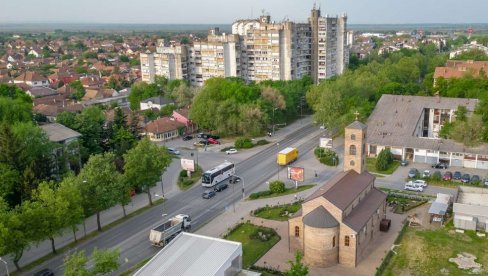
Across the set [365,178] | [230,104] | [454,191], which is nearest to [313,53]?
[230,104]

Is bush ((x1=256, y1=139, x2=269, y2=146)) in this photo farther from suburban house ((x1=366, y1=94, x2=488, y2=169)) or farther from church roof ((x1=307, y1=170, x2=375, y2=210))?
church roof ((x1=307, y1=170, x2=375, y2=210))

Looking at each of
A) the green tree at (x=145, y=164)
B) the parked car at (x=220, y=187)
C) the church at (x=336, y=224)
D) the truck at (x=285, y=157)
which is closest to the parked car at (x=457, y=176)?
the church at (x=336, y=224)

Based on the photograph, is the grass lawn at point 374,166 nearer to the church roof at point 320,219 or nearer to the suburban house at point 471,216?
the suburban house at point 471,216

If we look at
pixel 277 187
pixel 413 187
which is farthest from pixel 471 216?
pixel 277 187

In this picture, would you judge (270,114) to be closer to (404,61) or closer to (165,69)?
(165,69)

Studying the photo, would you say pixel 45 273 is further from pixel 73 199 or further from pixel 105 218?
pixel 105 218

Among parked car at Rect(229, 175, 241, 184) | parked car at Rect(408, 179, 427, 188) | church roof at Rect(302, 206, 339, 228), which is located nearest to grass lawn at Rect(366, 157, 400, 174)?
parked car at Rect(408, 179, 427, 188)
